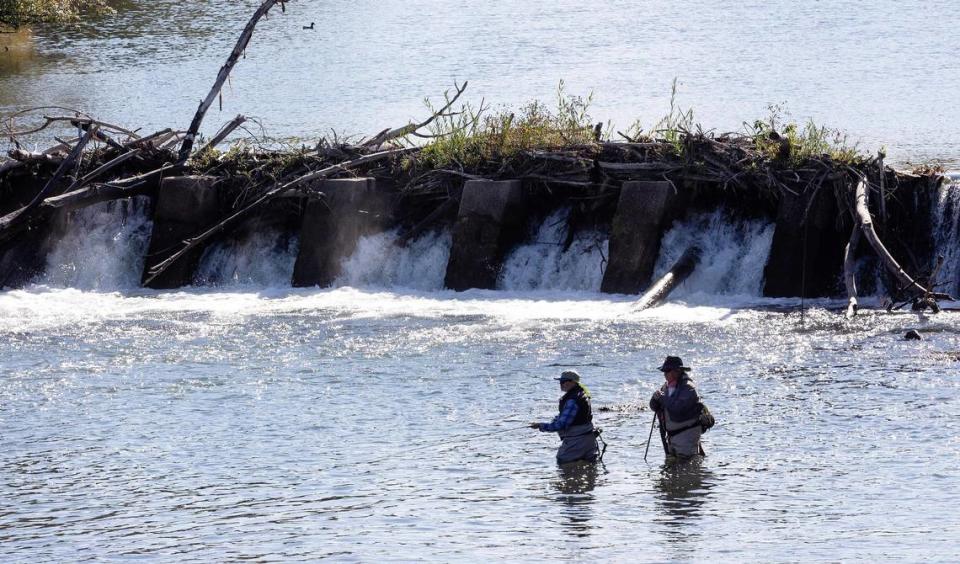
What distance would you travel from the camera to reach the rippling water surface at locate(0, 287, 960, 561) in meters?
12.8

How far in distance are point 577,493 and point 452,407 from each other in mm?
3669

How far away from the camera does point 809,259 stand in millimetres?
22781

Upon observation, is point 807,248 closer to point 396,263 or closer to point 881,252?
point 881,252

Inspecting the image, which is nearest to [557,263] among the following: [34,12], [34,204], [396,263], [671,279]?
[671,279]

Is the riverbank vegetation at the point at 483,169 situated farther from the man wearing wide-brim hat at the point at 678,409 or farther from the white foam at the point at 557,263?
the man wearing wide-brim hat at the point at 678,409

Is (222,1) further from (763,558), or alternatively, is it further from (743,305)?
(763,558)

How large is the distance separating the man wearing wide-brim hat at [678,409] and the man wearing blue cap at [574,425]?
69 cm

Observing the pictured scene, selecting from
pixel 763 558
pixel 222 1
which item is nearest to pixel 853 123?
pixel 763 558

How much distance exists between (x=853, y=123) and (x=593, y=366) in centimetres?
1760

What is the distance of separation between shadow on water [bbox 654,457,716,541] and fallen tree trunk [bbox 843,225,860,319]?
6508 mm

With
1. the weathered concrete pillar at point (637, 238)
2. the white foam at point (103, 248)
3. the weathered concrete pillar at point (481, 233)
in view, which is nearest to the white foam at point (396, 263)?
the weathered concrete pillar at point (481, 233)

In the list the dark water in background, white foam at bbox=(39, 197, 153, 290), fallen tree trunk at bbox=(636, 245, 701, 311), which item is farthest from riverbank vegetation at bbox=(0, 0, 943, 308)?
the dark water in background

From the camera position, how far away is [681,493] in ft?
45.4

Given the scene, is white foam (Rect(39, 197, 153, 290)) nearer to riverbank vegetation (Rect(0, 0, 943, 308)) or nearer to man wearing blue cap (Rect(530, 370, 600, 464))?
riverbank vegetation (Rect(0, 0, 943, 308))
